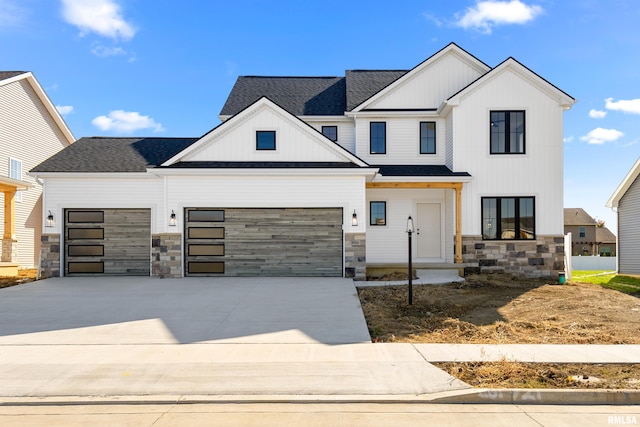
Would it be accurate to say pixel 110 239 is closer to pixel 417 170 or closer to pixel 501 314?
pixel 417 170

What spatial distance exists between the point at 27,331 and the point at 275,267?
7.67 metres

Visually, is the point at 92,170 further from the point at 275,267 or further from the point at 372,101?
the point at 372,101

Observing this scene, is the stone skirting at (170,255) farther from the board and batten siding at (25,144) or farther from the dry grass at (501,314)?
the board and batten siding at (25,144)

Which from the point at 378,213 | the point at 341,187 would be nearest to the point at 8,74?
the point at 341,187

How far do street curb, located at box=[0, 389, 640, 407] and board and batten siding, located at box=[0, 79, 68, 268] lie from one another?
1722cm

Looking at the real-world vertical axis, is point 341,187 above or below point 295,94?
below

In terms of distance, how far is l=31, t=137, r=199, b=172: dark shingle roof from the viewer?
14.8 metres

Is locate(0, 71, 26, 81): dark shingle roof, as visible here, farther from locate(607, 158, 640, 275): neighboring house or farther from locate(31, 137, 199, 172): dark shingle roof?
locate(607, 158, 640, 275): neighboring house

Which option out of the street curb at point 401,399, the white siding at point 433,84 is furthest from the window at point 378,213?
the street curb at point 401,399

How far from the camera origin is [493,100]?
15.5 m

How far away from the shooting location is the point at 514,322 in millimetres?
8359

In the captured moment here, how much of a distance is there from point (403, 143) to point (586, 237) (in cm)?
4368

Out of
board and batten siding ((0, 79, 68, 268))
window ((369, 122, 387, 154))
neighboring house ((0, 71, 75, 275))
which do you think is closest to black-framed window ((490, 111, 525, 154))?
window ((369, 122, 387, 154))
